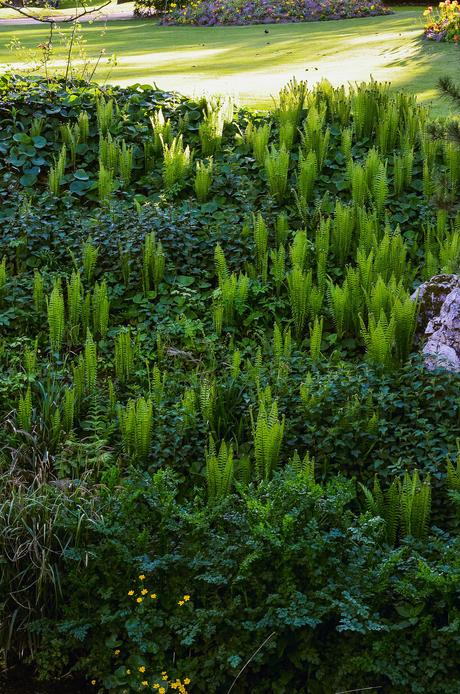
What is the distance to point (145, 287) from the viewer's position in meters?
6.75

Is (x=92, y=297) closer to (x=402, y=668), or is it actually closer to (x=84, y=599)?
(x=84, y=599)

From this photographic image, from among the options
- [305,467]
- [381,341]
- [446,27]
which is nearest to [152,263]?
[381,341]

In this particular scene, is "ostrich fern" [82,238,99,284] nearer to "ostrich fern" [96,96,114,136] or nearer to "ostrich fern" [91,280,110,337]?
"ostrich fern" [91,280,110,337]

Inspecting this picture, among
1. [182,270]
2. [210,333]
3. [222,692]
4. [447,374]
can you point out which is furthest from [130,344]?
[222,692]

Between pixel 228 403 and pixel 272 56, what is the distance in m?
9.71

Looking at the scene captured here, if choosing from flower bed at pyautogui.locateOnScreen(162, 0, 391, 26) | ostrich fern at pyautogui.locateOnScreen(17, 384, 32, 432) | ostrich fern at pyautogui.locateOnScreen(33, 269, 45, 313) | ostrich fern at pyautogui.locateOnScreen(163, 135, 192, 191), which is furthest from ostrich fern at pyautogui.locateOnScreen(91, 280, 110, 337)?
flower bed at pyautogui.locateOnScreen(162, 0, 391, 26)

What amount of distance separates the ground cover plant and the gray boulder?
0.45 feet

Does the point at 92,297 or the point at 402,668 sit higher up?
the point at 92,297

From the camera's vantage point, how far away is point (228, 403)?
528 cm

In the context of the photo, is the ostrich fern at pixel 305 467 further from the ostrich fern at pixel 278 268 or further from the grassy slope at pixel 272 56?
the grassy slope at pixel 272 56

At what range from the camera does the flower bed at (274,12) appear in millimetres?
21098

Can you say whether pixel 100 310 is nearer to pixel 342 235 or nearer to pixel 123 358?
pixel 123 358

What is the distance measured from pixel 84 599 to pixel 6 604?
0.39m

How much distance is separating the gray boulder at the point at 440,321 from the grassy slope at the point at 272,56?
12.9 feet
